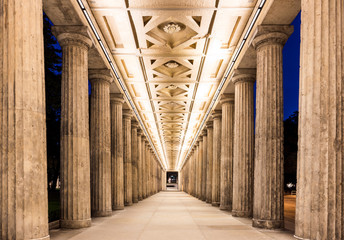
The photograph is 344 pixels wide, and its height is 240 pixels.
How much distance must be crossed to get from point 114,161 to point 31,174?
14.0 metres

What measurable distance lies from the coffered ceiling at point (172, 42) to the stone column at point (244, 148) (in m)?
2.11

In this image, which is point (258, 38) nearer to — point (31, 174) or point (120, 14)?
point (120, 14)

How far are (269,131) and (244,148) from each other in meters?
4.05

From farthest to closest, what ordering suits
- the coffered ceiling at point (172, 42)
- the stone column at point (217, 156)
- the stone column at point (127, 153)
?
the stone column at point (127, 153)
the stone column at point (217, 156)
the coffered ceiling at point (172, 42)

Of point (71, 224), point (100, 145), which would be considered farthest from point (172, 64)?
point (71, 224)

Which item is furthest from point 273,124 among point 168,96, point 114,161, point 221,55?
point 168,96

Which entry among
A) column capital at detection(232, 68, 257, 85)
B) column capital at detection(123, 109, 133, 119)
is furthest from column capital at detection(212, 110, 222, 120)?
column capital at detection(232, 68, 257, 85)

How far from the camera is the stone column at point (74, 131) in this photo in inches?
482

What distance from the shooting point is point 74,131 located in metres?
12.4

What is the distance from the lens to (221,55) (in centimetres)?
1816

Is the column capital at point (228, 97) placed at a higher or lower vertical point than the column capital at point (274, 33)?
lower

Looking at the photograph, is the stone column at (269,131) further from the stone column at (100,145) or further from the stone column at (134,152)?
the stone column at (134,152)

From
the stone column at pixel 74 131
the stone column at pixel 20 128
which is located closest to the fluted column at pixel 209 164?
the stone column at pixel 74 131

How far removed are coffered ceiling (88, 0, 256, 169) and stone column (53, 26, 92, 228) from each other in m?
1.65
